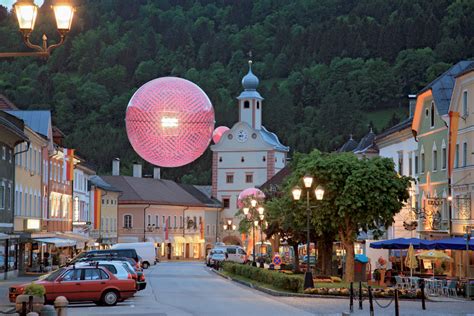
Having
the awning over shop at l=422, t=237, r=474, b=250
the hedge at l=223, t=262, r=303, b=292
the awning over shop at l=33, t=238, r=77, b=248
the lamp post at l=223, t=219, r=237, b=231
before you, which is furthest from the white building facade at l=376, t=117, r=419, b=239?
the lamp post at l=223, t=219, r=237, b=231

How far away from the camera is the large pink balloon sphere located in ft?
72.4

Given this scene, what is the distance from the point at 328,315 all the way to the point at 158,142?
10829 mm

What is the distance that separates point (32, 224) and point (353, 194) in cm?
2257

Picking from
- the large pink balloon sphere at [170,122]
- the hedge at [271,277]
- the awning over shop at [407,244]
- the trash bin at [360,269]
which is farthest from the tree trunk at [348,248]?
the large pink balloon sphere at [170,122]

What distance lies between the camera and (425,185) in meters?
60.9

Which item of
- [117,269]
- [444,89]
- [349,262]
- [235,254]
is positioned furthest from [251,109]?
[117,269]

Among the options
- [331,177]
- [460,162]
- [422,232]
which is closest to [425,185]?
[422,232]

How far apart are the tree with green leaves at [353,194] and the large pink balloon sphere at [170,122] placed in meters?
28.2

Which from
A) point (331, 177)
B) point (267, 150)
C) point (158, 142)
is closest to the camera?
point (158, 142)

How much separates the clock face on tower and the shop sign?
71455 millimetres

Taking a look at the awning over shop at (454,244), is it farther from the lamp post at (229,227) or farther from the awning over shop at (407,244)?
the lamp post at (229,227)

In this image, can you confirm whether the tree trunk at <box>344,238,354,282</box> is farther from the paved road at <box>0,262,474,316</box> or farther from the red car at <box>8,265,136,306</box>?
the red car at <box>8,265,136,306</box>

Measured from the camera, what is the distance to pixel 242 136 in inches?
5364

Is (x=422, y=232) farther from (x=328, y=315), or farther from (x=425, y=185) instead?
(x=328, y=315)
